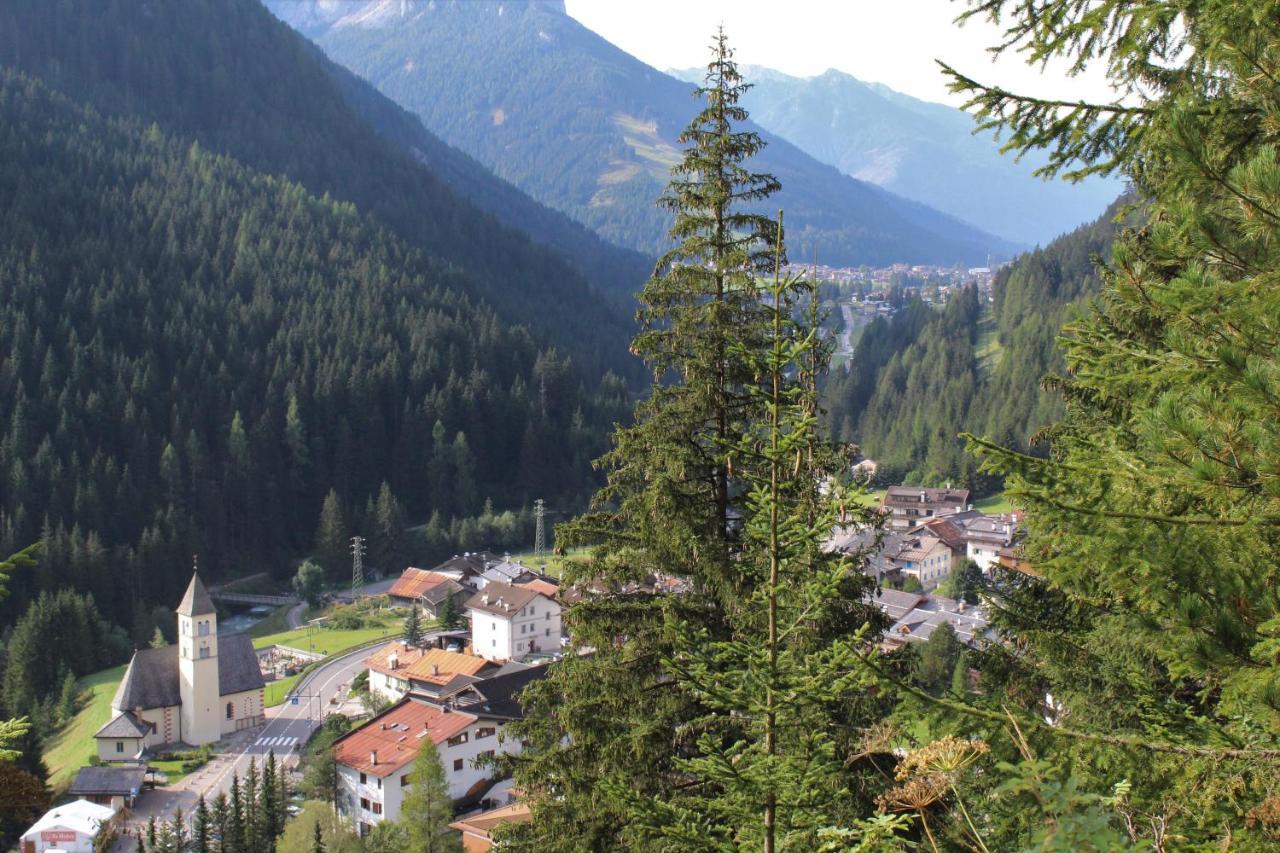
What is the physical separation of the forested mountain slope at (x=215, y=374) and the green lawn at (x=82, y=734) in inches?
480

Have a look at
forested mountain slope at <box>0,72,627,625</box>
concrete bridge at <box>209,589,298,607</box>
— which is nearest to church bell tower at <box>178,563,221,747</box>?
forested mountain slope at <box>0,72,627,625</box>

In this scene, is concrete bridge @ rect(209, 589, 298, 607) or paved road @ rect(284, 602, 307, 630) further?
concrete bridge @ rect(209, 589, 298, 607)

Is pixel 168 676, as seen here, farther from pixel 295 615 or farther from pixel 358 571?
pixel 358 571

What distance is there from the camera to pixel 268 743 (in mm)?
42875

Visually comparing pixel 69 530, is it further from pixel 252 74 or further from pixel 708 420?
pixel 252 74

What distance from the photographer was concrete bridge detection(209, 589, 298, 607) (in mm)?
72625

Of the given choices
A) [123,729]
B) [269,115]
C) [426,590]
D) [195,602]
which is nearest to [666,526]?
[123,729]

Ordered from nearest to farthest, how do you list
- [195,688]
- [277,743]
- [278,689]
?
[277,743]
[195,688]
[278,689]

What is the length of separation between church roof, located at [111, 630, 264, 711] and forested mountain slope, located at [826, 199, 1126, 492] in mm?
56930

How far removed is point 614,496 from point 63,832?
97.3 feet

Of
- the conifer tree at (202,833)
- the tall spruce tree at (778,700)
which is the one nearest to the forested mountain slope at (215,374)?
the conifer tree at (202,833)

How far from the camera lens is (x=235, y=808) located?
95.8 ft

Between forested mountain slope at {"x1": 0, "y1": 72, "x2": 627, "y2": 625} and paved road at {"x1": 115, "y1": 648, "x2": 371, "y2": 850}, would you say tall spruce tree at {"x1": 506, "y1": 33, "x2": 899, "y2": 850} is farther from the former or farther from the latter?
forested mountain slope at {"x1": 0, "y1": 72, "x2": 627, "y2": 625}

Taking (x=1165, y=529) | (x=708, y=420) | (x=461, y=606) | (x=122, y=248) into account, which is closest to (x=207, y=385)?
(x=122, y=248)
